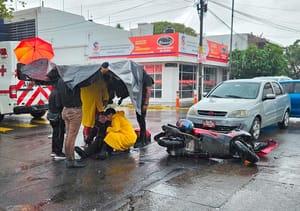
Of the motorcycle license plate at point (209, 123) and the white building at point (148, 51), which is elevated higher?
the white building at point (148, 51)

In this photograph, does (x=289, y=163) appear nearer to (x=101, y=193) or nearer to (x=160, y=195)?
(x=160, y=195)

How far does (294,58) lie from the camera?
3966cm

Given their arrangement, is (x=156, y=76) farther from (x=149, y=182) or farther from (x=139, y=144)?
(x=149, y=182)

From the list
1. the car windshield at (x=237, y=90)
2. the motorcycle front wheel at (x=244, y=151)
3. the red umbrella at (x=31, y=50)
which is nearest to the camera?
the motorcycle front wheel at (x=244, y=151)

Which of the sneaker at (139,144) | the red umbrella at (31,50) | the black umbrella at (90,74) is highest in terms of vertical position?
the red umbrella at (31,50)

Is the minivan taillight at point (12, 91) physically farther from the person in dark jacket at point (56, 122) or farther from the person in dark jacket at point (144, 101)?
the person in dark jacket at point (144, 101)

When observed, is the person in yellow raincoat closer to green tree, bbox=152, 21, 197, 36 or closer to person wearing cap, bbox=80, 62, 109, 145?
person wearing cap, bbox=80, 62, 109, 145

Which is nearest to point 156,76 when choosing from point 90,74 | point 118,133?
point 118,133

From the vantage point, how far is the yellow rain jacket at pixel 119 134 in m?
6.78

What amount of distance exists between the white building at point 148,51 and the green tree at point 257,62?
152 centimetres

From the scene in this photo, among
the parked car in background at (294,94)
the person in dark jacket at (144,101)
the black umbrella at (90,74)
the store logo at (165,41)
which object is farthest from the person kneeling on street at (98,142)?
Answer: the store logo at (165,41)

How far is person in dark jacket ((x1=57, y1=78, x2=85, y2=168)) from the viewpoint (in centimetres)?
596

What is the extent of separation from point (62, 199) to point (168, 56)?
17.9m

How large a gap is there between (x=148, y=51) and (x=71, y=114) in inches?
670
